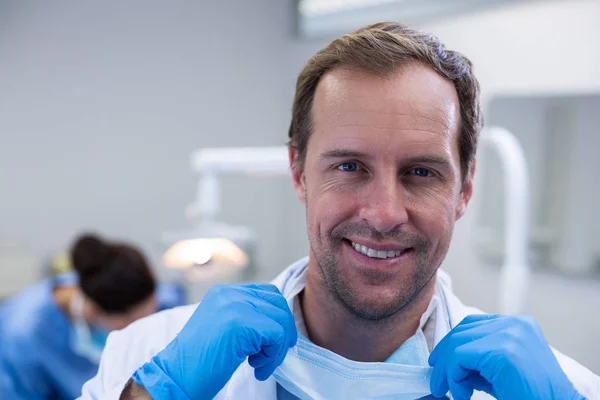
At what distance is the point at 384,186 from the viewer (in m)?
1.10

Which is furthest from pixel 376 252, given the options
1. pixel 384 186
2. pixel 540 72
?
pixel 540 72

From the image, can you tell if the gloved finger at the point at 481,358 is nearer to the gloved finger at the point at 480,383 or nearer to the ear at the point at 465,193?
the gloved finger at the point at 480,383

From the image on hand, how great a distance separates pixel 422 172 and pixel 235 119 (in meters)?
3.12

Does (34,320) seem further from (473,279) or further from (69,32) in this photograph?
(473,279)

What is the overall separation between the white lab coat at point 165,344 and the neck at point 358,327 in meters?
0.06

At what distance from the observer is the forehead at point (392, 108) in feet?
3.63

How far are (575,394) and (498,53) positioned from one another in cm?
243

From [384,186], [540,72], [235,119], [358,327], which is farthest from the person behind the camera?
[235,119]

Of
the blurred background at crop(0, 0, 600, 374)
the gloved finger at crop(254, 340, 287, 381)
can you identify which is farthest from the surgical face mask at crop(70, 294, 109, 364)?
the gloved finger at crop(254, 340, 287, 381)

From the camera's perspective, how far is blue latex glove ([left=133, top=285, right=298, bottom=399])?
41.8 inches

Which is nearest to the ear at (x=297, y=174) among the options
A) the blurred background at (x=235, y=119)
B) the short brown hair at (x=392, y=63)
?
the short brown hair at (x=392, y=63)

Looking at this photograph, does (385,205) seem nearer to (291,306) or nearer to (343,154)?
(343,154)

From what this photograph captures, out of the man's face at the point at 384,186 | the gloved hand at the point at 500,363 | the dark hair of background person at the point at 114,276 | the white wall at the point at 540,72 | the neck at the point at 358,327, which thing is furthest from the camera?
the white wall at the point at 540,72

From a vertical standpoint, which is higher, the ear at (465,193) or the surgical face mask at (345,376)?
the ear at (465,193)
